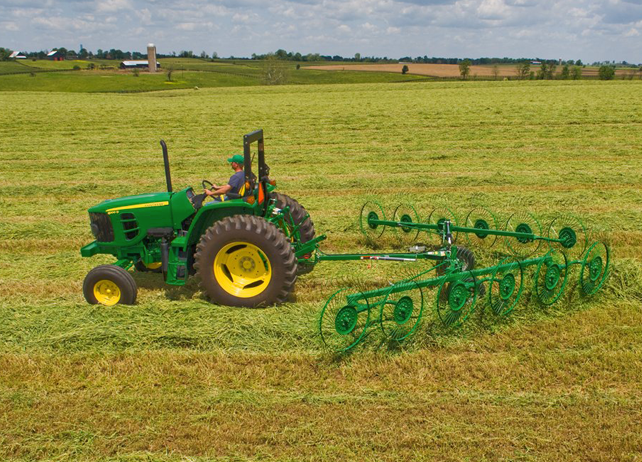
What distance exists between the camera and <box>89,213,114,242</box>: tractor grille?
6465mm

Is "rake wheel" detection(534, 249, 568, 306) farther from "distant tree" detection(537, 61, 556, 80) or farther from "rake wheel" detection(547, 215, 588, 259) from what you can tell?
"distant tree" detection(537, 61, 556, 80)

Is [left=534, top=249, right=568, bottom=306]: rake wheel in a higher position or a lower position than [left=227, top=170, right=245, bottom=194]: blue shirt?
lower

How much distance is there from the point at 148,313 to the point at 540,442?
3823 mm

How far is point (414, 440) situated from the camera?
392 centimetres

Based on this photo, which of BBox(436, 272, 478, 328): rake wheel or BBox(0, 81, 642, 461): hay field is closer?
BBox(0, 81, 642, 461): hay field

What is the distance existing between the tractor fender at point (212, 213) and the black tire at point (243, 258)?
0.96ft

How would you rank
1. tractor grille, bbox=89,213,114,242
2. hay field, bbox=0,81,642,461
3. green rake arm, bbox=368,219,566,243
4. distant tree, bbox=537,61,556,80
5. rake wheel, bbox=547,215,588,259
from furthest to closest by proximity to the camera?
distant tree, bbox=537,61,556,80 → rake wheel, bbox=547,215,588,259 → green rake arm, bbox=368,219,566,243 → tractor grille, bbox=89,213,114,242 → hay field, bbox=0,81,642,461

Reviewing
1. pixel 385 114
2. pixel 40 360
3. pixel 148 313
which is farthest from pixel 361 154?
pixel 40 360

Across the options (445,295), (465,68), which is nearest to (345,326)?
(445,295)

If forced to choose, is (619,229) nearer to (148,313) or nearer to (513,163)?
(513,163)

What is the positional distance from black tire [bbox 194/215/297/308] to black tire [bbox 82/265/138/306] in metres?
0.74

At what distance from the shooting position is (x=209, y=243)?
5848mm

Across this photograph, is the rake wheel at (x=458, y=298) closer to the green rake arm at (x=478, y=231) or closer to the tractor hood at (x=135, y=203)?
the green rake arm at (x=478, y=231)

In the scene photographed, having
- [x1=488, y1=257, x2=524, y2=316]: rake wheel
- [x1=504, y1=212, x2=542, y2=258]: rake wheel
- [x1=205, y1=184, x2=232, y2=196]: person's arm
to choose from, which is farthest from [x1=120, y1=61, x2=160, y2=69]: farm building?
[x1=488, y1=257, x2=524, y2=316]: rake wheel
